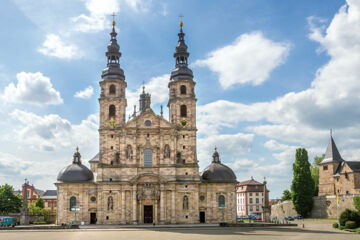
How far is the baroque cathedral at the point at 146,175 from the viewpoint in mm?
52906

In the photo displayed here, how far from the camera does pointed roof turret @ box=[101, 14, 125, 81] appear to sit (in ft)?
191

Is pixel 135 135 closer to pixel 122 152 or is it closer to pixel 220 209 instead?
pixel 122 152

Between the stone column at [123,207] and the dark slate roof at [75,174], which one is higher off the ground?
the dark slate roof at [75,174]

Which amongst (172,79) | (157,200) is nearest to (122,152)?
(157,200)

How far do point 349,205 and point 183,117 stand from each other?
29761 mm

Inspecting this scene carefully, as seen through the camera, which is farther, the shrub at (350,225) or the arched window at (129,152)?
the arched window at (129,152)

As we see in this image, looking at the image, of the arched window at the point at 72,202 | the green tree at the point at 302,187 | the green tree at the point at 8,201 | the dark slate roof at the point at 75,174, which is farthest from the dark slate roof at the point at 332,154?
the green tree at the point at 8,201

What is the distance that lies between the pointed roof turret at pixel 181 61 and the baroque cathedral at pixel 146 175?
82cm

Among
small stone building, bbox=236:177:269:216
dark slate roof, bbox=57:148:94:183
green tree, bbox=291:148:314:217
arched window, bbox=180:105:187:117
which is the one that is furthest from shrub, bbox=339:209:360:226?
small stone building, bbox=236:177:269:216

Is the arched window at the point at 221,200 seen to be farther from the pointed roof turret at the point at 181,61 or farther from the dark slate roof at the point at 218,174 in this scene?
the pointed roof turret at the point at 181,61

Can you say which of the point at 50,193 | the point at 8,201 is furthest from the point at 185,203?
the point at 50,193

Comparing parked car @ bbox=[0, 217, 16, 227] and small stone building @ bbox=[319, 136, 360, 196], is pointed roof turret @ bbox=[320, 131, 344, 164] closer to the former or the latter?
small stone building @ bbox=[319, 136, 360, 196]

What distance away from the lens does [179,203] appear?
53.4 m

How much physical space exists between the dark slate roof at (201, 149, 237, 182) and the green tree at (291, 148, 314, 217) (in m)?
17.1
